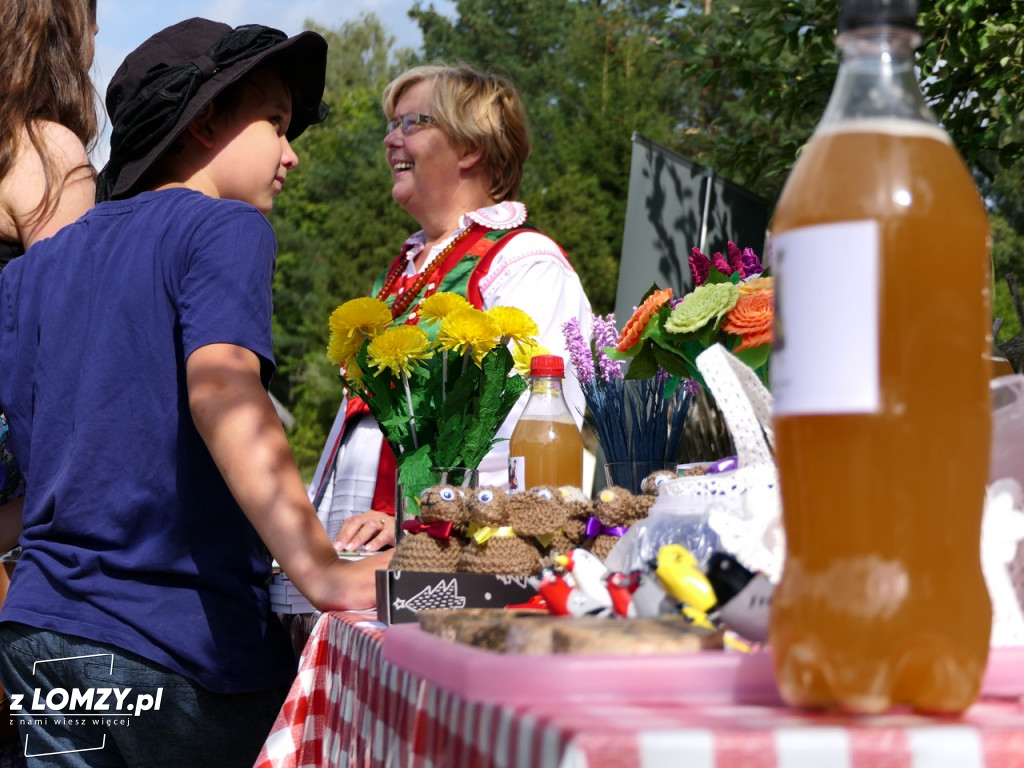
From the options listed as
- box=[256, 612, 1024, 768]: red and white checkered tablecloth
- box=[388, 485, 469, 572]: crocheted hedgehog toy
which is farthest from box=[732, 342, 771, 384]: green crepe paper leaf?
box=[256, 612, 1024, 768]: red and white checkered tablecloth

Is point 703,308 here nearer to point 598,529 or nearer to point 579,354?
point 579,354

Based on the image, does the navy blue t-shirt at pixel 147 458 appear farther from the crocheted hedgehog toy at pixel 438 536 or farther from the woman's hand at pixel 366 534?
the crocheted hedgehog toy at pixel 438 536

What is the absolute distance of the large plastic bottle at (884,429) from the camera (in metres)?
0.67

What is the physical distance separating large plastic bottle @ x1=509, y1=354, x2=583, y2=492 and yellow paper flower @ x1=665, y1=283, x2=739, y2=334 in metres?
0.20

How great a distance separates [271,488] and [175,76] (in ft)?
2.72

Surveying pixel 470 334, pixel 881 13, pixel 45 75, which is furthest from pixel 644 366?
pixel 45 75

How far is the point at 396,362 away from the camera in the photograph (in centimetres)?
180

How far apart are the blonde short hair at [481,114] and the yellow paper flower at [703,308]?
1.97 meters

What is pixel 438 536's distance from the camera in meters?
→ 1.47

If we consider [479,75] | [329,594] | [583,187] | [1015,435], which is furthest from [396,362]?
[583,187]

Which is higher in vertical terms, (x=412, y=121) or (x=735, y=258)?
(x=412, y=121)

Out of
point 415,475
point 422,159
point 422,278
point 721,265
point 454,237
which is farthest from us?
point 422,159

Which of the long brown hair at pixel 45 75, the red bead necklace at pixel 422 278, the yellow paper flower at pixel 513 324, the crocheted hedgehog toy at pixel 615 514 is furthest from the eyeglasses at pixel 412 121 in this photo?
the crocheted hedgehog toy at pixel 615 514

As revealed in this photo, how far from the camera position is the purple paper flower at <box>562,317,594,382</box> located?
1933 mm
